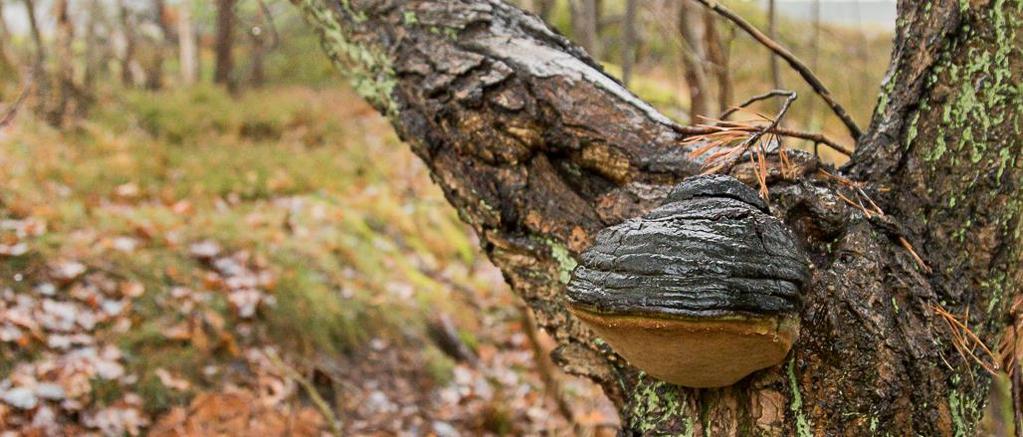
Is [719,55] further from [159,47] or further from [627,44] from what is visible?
[159,47]

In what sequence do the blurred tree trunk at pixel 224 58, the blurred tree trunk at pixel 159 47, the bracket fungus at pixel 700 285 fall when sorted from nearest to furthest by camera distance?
the bracket fungus at pixel 700 285, the blurred tree trunk at pixel 224 58, the blurred tree trunk at pixel 159 47

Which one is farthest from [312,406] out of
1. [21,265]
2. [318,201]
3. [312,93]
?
[312,93]

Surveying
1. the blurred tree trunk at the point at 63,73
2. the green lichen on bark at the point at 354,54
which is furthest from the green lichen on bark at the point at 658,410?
the blurred tree trunk at the point at 63,73

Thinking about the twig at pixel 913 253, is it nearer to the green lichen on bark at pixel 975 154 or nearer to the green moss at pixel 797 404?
the green lichen on bark at pixel 975 154

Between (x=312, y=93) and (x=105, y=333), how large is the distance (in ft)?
25.2

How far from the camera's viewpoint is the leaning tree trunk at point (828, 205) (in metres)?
1.37

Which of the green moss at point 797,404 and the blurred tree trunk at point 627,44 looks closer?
the green moss at point 797,404

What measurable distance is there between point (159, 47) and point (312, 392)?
952 cm

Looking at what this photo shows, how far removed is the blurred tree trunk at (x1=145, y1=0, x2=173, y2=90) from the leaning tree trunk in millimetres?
10624

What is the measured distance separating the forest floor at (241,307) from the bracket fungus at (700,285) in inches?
128

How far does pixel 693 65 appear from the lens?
446cm

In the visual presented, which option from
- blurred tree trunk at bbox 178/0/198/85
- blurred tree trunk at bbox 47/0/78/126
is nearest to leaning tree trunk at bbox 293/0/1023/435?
blurred tree trunk at bbox 47/0/78/126

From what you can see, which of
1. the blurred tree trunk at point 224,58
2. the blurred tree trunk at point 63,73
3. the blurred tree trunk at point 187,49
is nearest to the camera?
the blurred tree trunk at point 63,73

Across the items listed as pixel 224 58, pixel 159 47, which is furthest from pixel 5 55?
pixel 159 47
